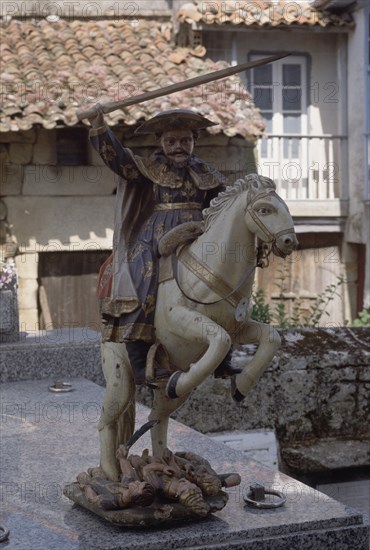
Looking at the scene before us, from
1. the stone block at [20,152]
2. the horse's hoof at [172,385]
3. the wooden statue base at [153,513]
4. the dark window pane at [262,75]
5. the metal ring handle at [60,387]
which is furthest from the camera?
the dark window pane at [262,75]

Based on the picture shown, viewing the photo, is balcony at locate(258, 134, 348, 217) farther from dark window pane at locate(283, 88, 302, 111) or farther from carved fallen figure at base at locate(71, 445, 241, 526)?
carved fallen figure at base at locate(71, 445, 241, 526)

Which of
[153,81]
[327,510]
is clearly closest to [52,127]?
[153,81]

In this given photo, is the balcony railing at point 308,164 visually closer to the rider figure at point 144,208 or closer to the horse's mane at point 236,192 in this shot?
the rider figure at point 144,208

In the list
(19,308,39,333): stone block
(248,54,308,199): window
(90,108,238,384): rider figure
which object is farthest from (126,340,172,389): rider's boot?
(248,54,308,199): window

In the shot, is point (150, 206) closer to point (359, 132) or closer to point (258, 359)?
point (258, 359)

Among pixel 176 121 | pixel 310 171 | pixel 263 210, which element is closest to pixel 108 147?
pixel 176 121

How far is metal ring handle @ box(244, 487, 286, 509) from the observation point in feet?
14.6

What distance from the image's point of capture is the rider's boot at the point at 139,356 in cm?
425

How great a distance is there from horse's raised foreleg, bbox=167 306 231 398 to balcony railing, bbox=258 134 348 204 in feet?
34.5

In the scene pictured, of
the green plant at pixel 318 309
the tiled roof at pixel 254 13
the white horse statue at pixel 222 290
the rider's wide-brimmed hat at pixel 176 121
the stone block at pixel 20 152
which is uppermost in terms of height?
the tiled roof at pixel 254 13

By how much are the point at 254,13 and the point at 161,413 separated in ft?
33.1

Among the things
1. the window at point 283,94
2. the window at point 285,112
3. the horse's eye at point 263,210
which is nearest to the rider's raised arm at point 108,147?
the horse's eye at point 263,210

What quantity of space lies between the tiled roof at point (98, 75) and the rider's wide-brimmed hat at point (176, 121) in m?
6.37

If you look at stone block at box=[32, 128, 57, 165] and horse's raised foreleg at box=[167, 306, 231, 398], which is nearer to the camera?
horse's raised foreleg at box=[167, 306, 231, 398]
